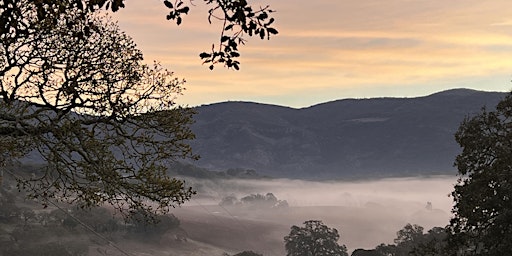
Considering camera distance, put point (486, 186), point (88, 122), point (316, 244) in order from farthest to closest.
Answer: point (316, 244) → point (486, 186) → point (88, 122)

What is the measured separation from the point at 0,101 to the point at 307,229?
282ft

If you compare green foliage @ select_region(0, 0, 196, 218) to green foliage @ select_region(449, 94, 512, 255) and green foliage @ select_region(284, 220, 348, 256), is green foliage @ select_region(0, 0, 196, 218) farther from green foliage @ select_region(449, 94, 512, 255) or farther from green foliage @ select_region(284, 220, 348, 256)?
green foliage @ select_region(284, 220, 348, 256)

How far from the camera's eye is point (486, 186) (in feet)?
95.1

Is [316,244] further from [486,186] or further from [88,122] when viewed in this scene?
[88,122]

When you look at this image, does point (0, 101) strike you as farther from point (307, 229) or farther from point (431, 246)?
point (307, 229)

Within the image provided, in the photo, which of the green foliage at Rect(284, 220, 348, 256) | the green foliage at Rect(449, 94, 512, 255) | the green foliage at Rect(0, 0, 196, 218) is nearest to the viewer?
the green foliage at Rect(0, 0, 196, 218)

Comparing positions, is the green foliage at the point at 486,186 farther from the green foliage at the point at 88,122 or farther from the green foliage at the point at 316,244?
the green foliage at the point at 316,244

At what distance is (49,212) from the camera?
165m

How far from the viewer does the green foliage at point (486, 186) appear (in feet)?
91.2

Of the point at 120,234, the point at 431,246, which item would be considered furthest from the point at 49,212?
the point at 431,246

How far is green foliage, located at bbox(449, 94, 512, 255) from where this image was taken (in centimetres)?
2780

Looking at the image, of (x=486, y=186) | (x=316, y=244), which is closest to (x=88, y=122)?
(x=486, y=186)

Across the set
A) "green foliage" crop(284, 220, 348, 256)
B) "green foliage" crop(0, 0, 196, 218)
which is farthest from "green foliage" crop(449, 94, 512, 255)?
"green foliage" crop(284, 220, 348, 256)

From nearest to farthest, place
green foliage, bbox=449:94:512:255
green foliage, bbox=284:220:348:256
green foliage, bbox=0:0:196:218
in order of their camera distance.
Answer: green foliage, bbox=0:0:196:218, green foliage, bbox=449:94:512:255, green foliage, bbox=284:220:348:256
